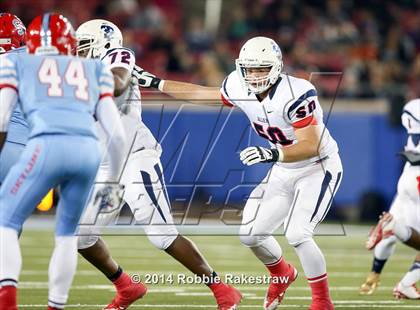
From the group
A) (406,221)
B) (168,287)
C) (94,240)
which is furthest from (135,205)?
(406,221)

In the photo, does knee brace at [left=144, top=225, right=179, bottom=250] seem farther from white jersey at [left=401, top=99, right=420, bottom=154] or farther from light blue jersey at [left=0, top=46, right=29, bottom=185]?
white jersey at [left=401, top=99, right=420, bottom=154]

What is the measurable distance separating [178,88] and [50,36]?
1.44 metres

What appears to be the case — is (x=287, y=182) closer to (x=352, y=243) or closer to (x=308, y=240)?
(x=308, y=240)

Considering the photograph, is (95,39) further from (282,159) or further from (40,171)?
(40,171)

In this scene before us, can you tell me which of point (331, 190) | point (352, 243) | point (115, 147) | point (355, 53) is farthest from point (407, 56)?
point (115, 147)

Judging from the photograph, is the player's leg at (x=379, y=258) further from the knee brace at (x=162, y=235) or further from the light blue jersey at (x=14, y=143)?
the light blue jersey at (x=14, y=143)

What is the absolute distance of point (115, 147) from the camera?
4891 millimetres

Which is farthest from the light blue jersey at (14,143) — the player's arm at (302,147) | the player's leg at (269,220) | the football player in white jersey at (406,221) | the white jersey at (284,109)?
the football player in white jersey at (406,221)

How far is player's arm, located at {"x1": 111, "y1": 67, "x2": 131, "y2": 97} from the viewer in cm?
538

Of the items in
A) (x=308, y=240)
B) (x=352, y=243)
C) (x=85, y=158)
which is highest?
(x=85, y=158)

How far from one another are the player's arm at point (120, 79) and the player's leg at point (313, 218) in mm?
1155

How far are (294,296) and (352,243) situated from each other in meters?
3.83

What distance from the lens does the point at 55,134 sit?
469 cm

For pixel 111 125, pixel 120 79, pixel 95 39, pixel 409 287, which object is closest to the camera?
pixel 111 125
